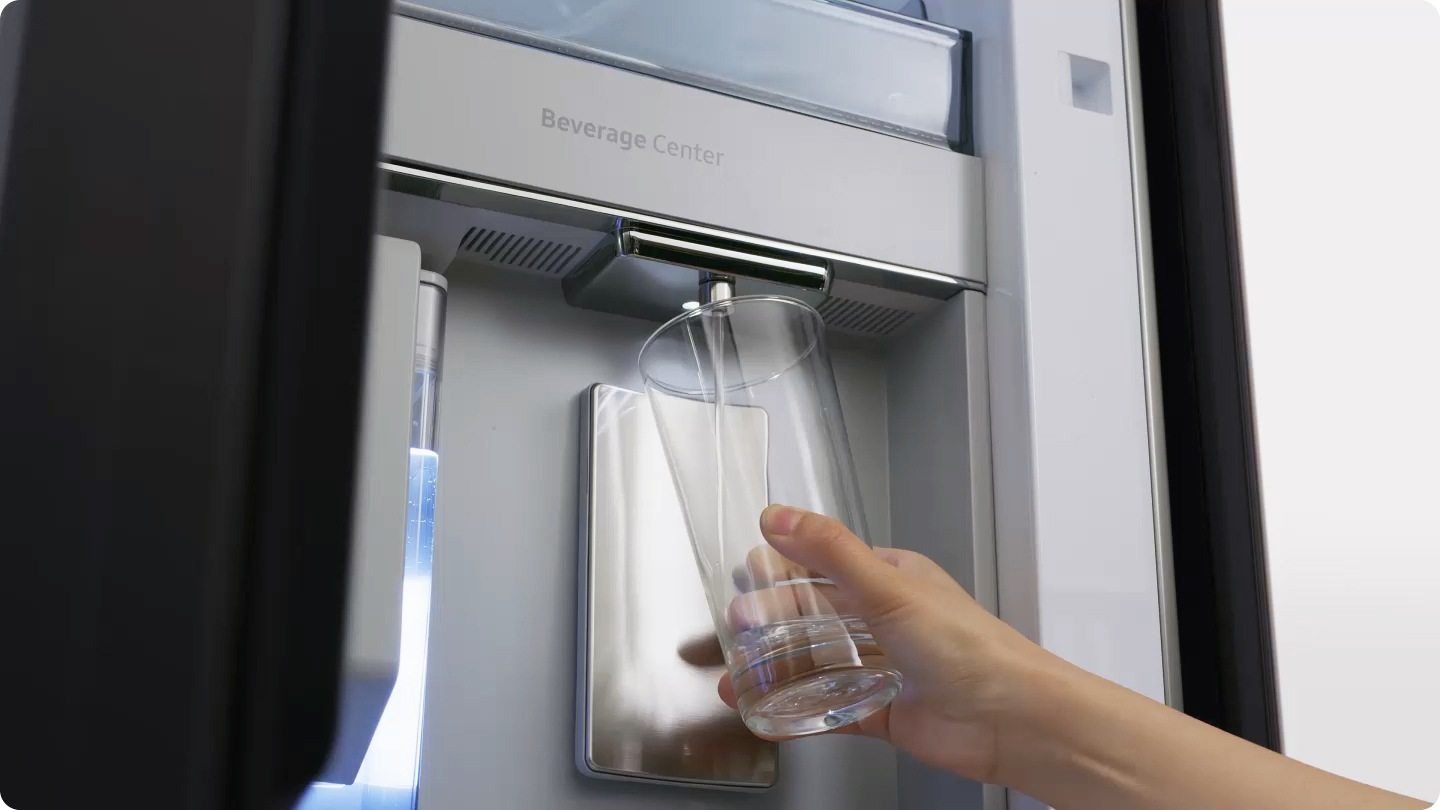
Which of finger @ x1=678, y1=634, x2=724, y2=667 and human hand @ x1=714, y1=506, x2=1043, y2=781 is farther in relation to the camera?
finger @ x1=678, y1=634, x2=724, y2=667

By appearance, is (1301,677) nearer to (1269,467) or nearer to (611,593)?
(1269,467)

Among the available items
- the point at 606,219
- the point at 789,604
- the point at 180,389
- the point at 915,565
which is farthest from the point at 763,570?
the point at 180,389

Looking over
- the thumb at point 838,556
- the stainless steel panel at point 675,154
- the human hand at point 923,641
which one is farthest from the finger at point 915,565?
the stainless steel panel at point 675,154

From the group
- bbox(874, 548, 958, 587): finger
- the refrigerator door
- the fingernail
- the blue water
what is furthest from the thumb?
the refrigerator door

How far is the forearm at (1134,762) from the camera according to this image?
0.61 meters

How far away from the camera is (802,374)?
71 cm

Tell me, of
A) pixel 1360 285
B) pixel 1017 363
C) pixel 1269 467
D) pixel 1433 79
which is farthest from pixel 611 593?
pixel 1433 79

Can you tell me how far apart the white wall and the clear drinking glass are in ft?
1.06

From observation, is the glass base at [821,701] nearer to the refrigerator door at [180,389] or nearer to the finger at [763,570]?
the finger at [763,570]

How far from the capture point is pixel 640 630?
796 millimetres

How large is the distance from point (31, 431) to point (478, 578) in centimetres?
64

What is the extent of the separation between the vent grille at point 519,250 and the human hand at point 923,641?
0.87ft

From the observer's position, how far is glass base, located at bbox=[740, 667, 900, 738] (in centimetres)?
62

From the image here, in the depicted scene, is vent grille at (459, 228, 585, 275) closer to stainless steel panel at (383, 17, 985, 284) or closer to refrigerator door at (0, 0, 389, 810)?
stainless steel panel at (383, 17, 985, 284)
